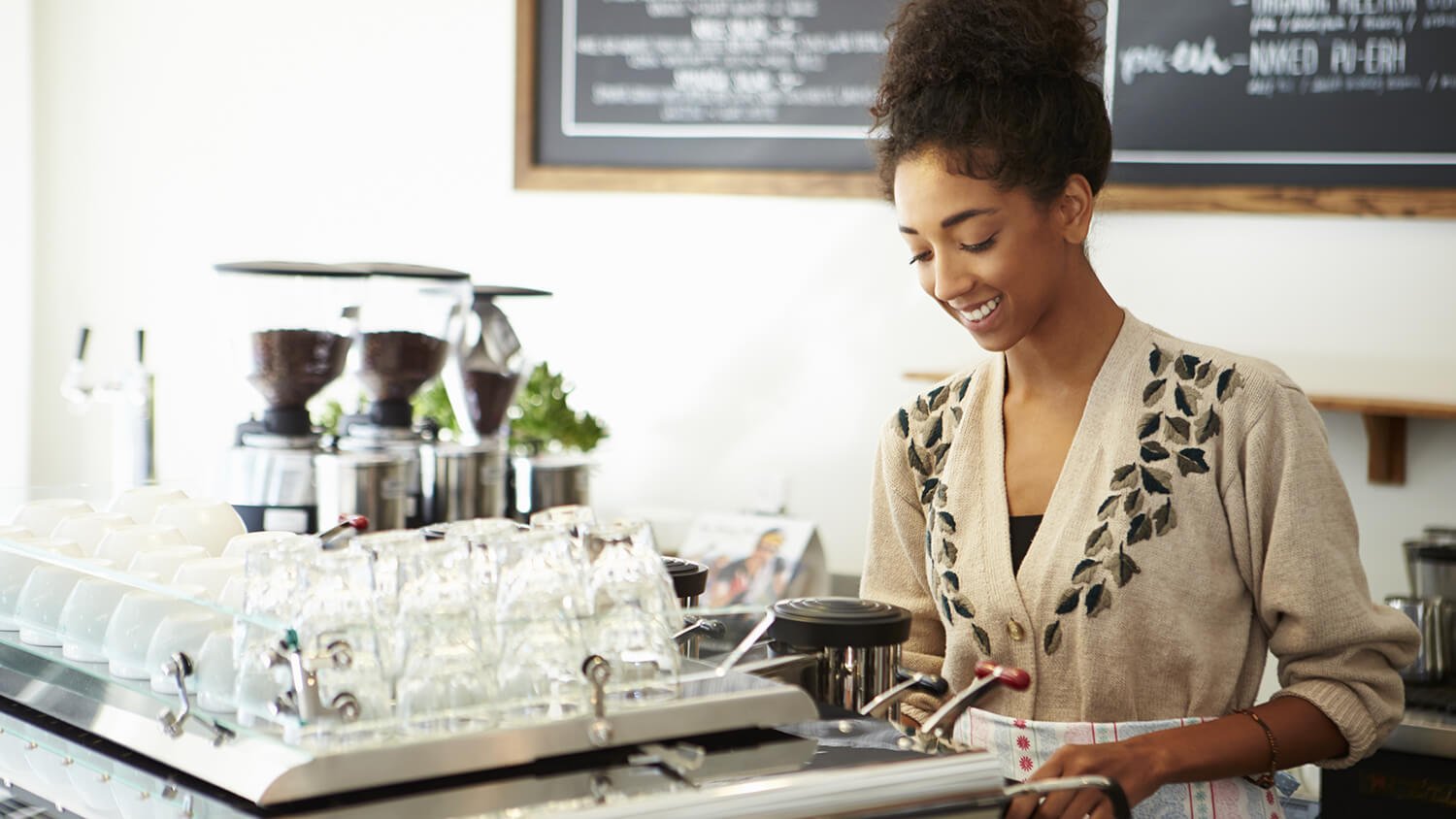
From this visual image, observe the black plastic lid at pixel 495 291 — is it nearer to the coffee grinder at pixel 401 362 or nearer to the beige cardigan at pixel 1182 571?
the coffee grinder at pixel 401 362

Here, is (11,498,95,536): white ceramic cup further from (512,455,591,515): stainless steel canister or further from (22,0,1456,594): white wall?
(22,0,1456,594): white wall

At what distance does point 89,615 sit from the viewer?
131 centimetres

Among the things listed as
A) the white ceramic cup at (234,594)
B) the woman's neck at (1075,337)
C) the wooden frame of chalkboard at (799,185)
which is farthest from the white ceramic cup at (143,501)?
the wooden frame of chalkboard at (799,185)

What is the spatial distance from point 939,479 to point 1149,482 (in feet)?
0.86

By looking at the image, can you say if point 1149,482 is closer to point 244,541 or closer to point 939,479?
point 939,479

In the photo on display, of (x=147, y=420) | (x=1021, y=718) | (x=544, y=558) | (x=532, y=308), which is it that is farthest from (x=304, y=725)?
(x=532, y=308)

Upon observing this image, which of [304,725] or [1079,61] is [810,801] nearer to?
[304,725]

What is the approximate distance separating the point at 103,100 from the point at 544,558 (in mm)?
3271

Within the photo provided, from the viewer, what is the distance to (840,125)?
3123 mm

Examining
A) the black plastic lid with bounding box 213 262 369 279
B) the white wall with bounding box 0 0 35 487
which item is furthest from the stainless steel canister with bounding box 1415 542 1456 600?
the white wall with bounding box 0 0 35 487

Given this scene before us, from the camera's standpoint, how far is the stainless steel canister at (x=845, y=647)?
4.12 feet

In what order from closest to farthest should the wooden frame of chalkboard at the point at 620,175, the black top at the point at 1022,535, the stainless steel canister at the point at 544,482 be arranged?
the black top at the point at 1022,535 → the stainless steel canister at the point at 544,482 → the wooden frame of chalkboard at the point at 620,175

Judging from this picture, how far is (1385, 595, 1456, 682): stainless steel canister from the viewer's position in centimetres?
236

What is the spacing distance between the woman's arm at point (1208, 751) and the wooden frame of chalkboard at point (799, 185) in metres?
1.24
